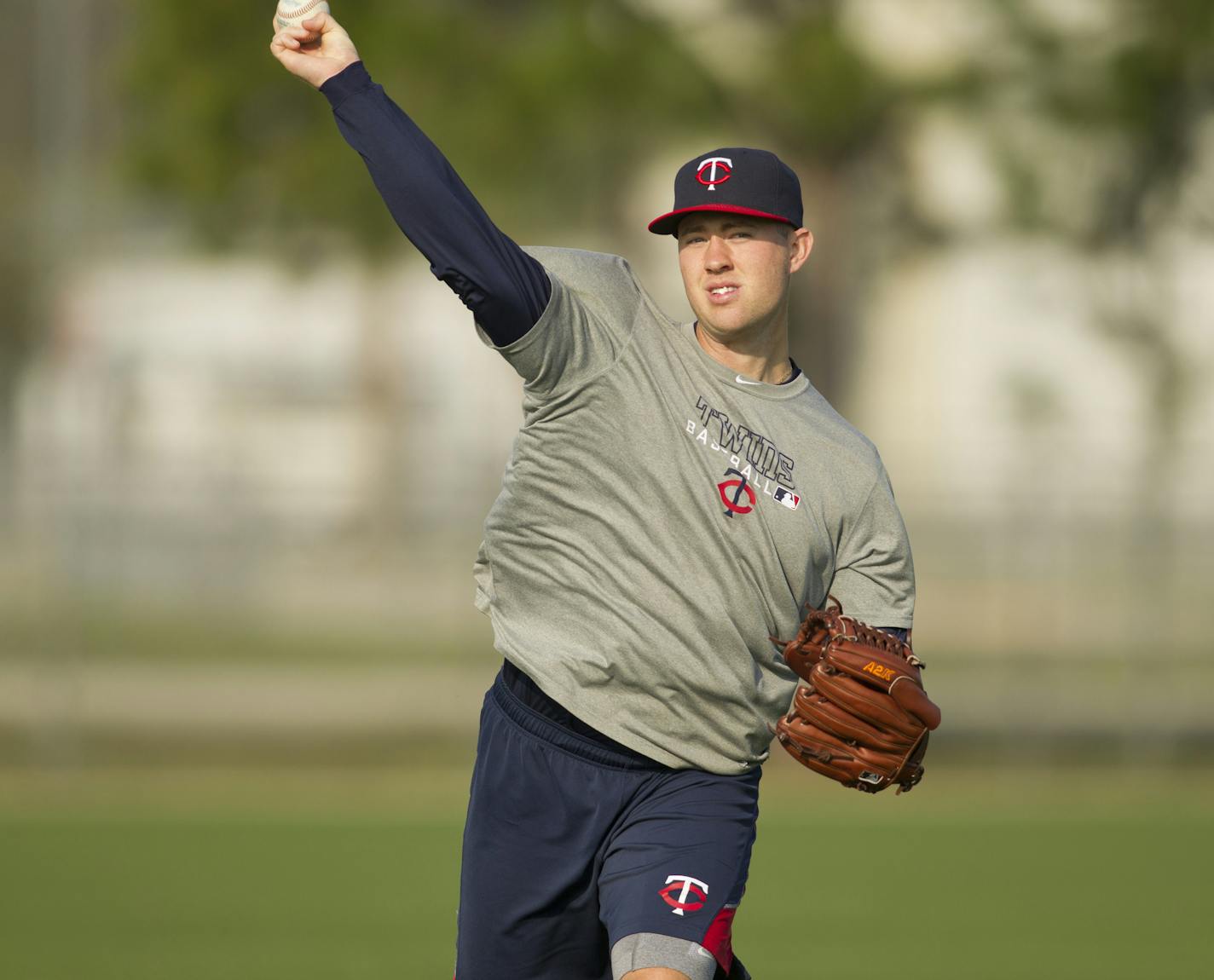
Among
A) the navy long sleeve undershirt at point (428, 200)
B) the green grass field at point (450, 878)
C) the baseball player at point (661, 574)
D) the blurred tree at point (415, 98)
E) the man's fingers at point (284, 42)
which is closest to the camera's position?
the navy long sleeve undershirt at point (428, 200)

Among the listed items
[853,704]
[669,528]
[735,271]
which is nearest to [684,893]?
[853,704]

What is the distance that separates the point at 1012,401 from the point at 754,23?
4411 mm

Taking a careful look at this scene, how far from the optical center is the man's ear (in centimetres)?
487

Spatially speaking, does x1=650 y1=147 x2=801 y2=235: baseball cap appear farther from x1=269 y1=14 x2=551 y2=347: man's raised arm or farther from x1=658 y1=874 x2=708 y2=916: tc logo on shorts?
x1=658 y1=874 x2=708 y2=916: tc logo on shorts

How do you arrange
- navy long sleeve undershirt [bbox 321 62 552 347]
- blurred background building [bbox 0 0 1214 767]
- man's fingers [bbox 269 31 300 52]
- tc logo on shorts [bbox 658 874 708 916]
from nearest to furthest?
navy long sleeve undershirt [bbox 321 62 552 347] → man's fingers [bbox 269 31 300 52] → tc logo on shorts [bbox 658 874 708 916] → blurred background building [bbox 0 0 1214 767]

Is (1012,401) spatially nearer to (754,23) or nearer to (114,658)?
(754,23)

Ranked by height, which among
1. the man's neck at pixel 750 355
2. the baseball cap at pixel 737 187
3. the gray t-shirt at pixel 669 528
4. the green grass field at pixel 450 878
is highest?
the baseball cap at pixel 737 187

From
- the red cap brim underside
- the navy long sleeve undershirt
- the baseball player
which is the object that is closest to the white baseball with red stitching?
the navy long sleeve undershirt

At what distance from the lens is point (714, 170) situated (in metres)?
4.69

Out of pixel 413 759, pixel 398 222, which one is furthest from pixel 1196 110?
pixel 398 222

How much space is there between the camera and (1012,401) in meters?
18.5

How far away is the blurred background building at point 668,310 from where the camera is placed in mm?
15039

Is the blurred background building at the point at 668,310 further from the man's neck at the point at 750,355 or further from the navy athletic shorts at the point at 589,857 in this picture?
the man's neck at the point at 750,355

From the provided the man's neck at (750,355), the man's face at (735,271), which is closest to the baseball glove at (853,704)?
the man's neck at (750,355)
